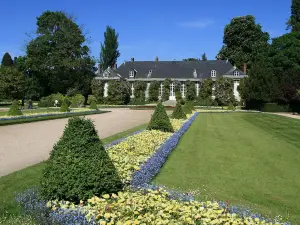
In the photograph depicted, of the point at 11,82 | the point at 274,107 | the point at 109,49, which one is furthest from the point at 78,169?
the point at 109,49

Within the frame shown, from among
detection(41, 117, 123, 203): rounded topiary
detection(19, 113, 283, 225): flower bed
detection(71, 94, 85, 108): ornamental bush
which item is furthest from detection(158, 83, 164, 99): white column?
detection(41, 117, 123, 203): rounded topiary

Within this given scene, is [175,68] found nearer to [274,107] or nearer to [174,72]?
[174,72]

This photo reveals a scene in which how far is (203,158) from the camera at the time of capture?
29.6 ft

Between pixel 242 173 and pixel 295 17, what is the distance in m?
46.3

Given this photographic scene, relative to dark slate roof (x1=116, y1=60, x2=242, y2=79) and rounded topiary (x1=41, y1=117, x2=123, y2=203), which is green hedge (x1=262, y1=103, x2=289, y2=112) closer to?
dark slate roof (x1=116, y1=60, x2=242, y2=79)

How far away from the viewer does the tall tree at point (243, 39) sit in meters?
59.2

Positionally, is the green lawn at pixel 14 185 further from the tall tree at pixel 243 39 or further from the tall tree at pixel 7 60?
the tall tree at pixel 7 60

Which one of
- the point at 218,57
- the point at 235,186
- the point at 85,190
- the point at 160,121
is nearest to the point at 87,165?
the point at 85,190

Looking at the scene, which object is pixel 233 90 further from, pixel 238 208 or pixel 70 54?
pixel 238 208

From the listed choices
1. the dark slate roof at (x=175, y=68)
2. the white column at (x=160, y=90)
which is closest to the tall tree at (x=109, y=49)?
the dark slate roof at (x=175, y=68)

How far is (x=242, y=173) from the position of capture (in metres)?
7.46

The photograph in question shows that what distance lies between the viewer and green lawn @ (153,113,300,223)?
5613 mm

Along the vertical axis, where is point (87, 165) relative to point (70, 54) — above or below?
below

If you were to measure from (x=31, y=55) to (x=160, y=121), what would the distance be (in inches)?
1674
